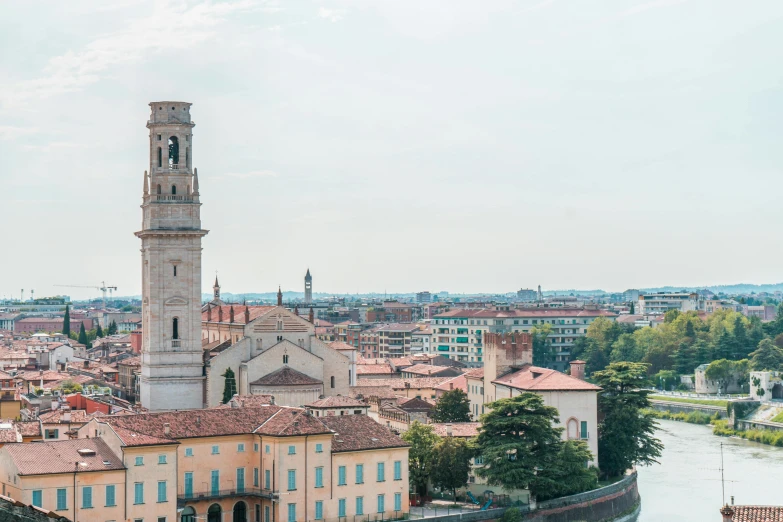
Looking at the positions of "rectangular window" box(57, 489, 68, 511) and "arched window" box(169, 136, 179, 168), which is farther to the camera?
"arched window" box(169, 136, 179, 168)

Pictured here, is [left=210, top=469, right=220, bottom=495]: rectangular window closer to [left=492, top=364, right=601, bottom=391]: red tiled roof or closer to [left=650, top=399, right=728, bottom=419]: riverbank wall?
[left=492, top=364, right=601, bottom=391]: red tiled roof

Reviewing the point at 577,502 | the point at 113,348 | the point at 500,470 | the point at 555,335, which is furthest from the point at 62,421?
the point at 555,335

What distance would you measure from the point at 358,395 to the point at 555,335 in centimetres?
5383

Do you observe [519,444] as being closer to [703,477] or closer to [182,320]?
[703,477]

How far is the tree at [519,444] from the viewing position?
37844 mm

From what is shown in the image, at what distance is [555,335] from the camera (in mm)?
105312

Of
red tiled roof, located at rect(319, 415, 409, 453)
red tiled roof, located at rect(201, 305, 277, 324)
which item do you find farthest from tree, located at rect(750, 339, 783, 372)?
red tiled roof, located at rect(319, 415, 409, 453)

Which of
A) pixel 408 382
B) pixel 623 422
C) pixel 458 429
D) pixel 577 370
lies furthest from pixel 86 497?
pixel 408 382

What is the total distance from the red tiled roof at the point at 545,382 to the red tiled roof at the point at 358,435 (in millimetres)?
8571

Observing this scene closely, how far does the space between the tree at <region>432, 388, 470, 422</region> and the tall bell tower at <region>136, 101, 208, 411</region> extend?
33.2ft

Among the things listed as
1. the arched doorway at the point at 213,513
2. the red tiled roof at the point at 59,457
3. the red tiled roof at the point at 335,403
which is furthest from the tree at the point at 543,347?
the red tiled roof at the point at 59,457

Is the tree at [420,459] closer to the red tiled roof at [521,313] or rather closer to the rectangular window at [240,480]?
the rectangular window at [240,480]

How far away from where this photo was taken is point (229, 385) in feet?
160

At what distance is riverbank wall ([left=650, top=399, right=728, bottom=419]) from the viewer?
72.1m
